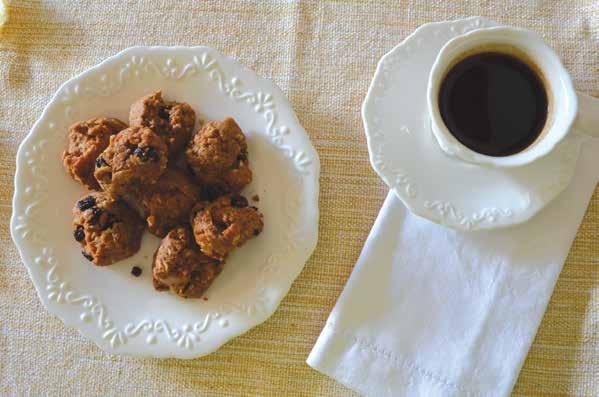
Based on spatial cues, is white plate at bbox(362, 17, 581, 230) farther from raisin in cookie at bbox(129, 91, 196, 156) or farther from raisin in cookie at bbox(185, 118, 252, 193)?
raisin in cookie at bbox(129, 91, 196, 156)

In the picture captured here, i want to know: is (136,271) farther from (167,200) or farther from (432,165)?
(432,165)

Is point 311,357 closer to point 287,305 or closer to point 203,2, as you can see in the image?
point 287,305

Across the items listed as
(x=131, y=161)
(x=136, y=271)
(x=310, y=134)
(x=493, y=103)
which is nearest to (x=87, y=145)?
(x=131, y=161)

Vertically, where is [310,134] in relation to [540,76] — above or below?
below

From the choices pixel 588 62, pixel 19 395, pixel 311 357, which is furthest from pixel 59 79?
pixel 588 62

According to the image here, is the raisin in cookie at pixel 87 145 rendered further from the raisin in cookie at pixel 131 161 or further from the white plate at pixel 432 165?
the white plate at pixel 432 165

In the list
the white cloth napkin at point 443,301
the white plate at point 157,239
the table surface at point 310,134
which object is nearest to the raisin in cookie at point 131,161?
the white plate at point 157,239
